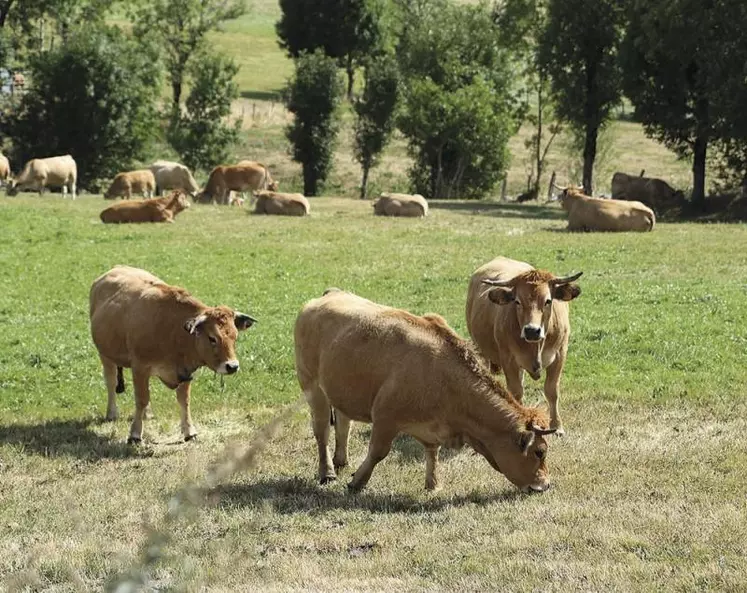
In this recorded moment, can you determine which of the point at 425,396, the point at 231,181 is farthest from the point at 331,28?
the point at 425,396

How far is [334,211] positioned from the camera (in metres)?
43.5

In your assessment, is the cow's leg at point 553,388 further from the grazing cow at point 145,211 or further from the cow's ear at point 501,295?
the grazing cow at point 145,211

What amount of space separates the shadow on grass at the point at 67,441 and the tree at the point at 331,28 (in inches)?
2898

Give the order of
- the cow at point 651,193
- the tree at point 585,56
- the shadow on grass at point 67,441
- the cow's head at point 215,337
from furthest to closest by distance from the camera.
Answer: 1. the tree at point 585,56
2. the cow at point 651,193
3. the cow's head at point 215,337
4. the shadow on grass at point 67,441

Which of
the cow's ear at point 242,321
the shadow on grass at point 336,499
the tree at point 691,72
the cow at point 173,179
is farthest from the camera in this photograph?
the cow at point 173,179

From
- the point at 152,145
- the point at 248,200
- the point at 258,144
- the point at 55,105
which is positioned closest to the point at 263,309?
the point at 248,200

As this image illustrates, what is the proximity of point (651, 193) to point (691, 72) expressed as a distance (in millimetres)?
5493

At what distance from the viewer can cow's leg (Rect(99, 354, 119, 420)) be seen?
14688 millimetres

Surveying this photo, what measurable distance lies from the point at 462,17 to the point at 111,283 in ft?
197

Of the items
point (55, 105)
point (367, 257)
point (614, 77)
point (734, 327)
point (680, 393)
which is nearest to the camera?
point (680, 393)

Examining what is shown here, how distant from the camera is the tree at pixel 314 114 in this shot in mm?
59250

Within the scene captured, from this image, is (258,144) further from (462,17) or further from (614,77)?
(614,77)

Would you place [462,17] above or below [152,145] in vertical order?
above

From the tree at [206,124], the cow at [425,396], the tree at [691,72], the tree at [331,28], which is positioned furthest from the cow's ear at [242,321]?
the tree at [331,28]
